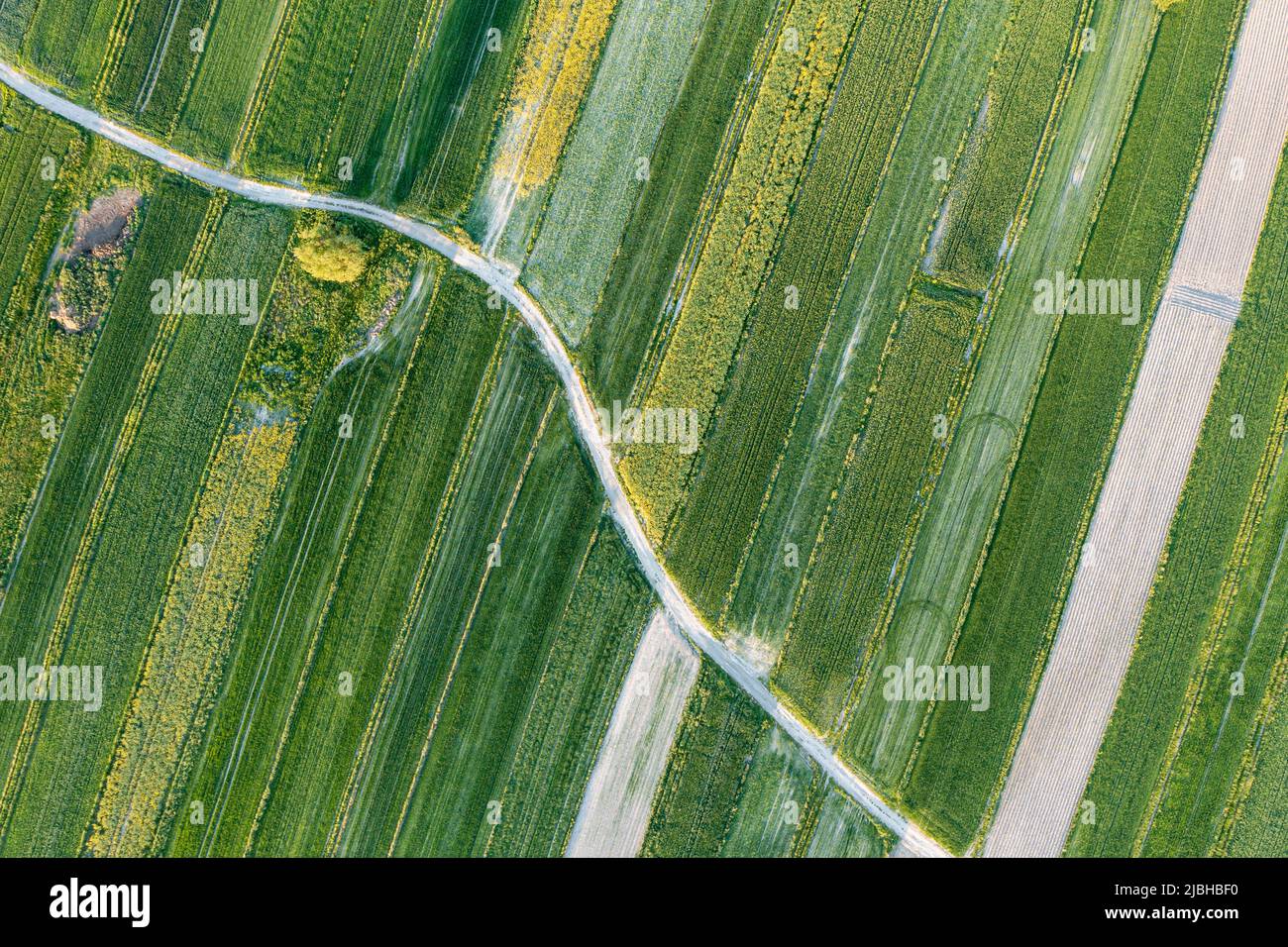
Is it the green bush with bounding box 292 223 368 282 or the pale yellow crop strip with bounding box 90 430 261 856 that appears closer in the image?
the green bush with bounding box 292 223 368 282

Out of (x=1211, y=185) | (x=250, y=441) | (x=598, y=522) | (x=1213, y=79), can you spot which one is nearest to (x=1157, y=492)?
(x=1211, y=185)

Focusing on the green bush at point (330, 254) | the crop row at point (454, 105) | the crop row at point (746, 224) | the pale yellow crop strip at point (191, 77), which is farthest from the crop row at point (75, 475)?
the crop row at point (746, 224)

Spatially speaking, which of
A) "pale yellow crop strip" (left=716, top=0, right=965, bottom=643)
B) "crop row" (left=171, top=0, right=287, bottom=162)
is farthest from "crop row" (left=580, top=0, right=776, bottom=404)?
"crop row" (left=171, top=0, right=287, bottom=162)

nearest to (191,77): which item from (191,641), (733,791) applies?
(191,641)

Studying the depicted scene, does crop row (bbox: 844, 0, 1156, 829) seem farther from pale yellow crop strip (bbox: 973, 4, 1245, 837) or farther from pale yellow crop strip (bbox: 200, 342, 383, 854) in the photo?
pale yellow crop strip (bbox: 200, 342, 383, 854)

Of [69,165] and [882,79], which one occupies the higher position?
[882,79]

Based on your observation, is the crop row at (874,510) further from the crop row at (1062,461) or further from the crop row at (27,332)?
the crop row at (27,332)
